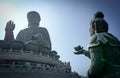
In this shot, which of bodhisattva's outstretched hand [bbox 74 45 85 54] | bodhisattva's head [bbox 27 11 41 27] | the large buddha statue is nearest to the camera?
bodhisattva's outstretched hand [bbox 74 45 85 54]

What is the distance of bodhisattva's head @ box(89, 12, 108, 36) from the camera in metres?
4.07

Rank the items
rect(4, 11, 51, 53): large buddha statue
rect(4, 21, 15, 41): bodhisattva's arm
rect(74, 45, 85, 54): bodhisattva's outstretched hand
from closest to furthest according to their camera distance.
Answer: rect(74, 45, 85, 54): bodhisattva's outstretched hand < rect(4, 11, 51, 53): large buddha statue < rect(4, 21, 15, 41): bodhisattva's arm

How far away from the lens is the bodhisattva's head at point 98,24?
4074 millimetres

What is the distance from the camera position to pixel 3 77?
1305cm

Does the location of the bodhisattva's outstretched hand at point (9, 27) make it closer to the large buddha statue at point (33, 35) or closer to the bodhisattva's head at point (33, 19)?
the large buddha statue at point (33, 35)

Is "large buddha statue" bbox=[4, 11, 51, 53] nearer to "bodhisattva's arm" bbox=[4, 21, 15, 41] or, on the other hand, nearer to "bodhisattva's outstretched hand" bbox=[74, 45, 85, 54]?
"bodhisattva's arm" bbox=[4, 21, 15, 41]

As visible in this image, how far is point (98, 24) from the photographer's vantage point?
4.07 meters

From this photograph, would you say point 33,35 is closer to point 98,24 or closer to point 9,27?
point 9,27

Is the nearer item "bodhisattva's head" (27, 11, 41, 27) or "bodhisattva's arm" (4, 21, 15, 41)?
"bodhisattva's arm" (4, 21, 15, 41)

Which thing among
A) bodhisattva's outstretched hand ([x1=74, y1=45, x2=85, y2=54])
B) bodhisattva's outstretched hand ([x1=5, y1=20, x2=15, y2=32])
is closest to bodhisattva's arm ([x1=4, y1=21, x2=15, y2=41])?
bodhisattva's outstretched hand ([x1=5, y1=20, x2=15, y2=32])

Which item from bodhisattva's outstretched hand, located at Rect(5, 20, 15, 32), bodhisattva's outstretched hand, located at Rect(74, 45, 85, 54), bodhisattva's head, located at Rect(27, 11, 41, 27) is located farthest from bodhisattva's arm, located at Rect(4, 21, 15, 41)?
bodhisattva's outstretched hand, located at Rect(74, 45, 85, 54)

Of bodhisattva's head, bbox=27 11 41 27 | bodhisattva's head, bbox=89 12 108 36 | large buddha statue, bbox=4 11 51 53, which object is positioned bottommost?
bodhisattva's head, bbox=89 12 108 36

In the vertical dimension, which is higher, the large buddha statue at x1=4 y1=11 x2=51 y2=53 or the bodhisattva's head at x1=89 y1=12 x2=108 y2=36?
the large buddha statue at x1=4 y1=11 x2=51 y2=53

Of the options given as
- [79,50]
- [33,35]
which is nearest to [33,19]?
[33,35]
